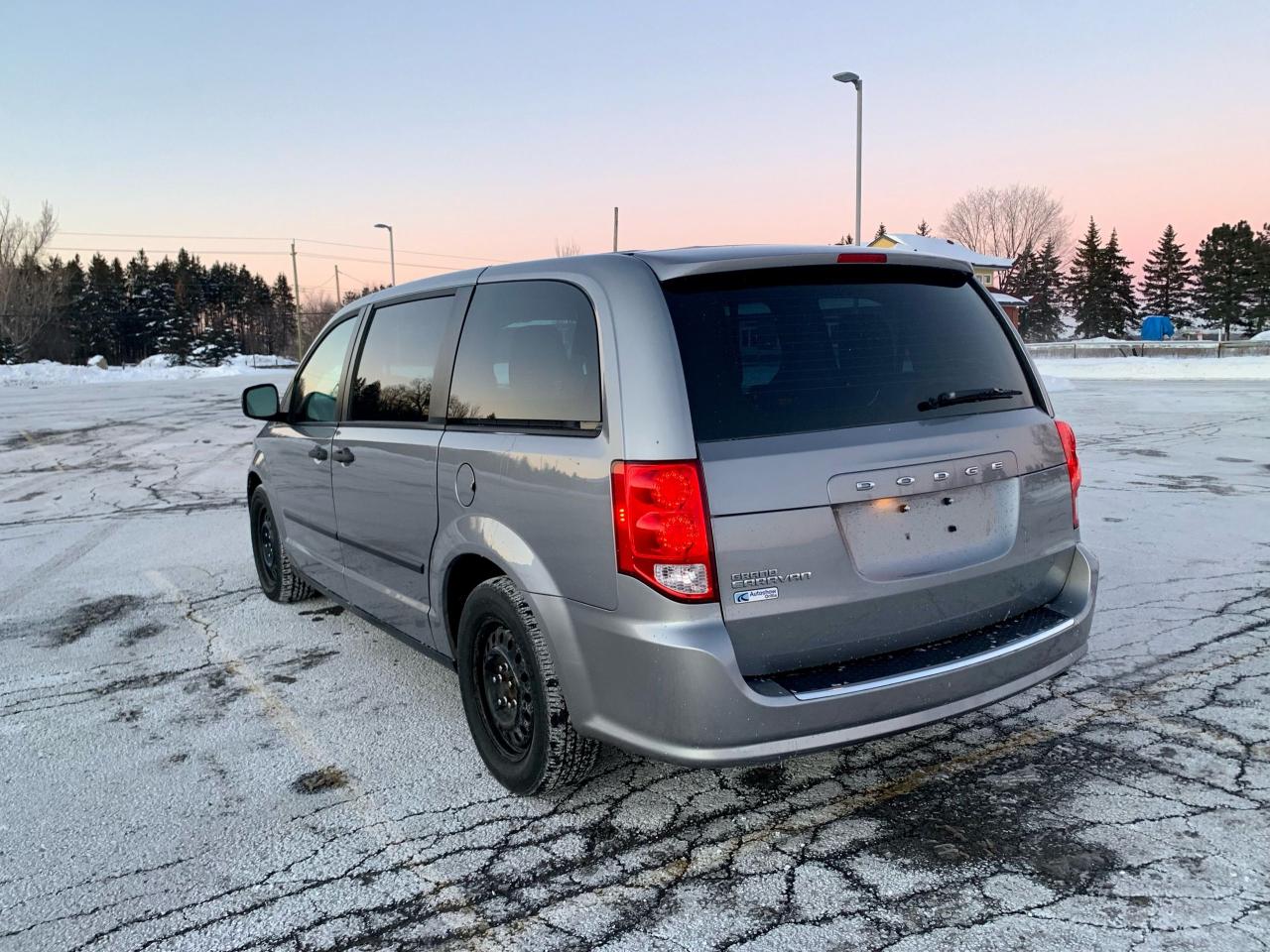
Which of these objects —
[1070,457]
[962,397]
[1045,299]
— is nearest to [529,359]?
[962,397]

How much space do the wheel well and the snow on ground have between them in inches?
1057

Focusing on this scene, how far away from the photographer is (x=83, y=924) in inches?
102

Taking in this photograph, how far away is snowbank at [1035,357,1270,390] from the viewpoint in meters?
29.6

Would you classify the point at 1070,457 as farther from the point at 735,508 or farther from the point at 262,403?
the point at 262,403

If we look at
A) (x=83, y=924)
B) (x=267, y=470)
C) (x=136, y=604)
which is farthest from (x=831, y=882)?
(x=136, y=604)

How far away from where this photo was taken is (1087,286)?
78.8 m

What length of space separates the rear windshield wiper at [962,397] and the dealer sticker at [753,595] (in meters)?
0.82

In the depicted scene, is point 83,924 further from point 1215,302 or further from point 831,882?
point 1215,302

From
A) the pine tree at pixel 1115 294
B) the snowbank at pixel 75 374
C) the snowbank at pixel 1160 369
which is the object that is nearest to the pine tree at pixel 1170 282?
the pine tree at pixel 1115 294

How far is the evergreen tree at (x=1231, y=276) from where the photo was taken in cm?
7119

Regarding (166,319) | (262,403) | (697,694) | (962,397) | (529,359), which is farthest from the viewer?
(166,319)

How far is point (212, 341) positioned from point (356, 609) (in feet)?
259

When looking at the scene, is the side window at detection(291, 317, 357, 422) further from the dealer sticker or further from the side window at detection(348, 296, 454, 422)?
the dealer sticker

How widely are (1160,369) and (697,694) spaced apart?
35118mm
